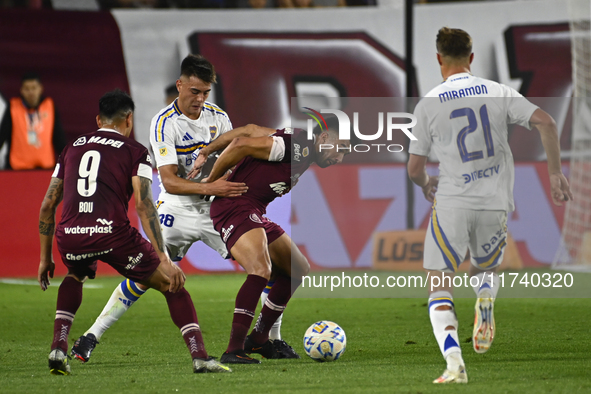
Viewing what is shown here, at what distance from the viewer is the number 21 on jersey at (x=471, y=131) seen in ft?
14.8

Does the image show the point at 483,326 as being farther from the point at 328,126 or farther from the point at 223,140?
the point at 223,140

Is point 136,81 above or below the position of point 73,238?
above

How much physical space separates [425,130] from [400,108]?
1157 cm

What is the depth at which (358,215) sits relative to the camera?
1327 cm

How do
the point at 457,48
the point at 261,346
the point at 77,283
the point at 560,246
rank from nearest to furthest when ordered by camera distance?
the point at 457,48 → the point at 77,283 → the point at 261,346 → the point at 560,246

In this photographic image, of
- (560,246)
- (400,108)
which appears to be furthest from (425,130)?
(400,108)

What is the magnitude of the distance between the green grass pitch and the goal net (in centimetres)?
306

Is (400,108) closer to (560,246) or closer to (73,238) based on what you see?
(560,246)

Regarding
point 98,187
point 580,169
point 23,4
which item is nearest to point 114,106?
point 98,187

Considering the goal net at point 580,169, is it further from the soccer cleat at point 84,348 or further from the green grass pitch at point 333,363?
the soccer cleat at point 84,348

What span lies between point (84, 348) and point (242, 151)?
1.73m

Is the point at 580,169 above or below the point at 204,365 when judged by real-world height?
above

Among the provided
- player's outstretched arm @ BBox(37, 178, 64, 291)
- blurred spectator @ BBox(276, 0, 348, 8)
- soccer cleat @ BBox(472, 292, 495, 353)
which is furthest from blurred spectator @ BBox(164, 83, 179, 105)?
soccer cleat @ BBox(472, 292, 495, 353)

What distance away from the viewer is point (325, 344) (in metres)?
5.52
